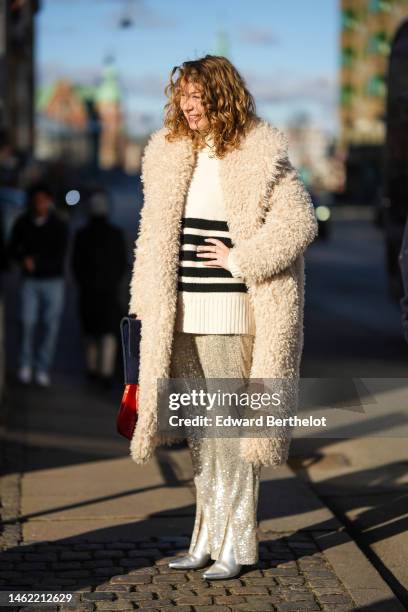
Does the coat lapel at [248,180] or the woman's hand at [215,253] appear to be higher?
the coat lapel at [248,180]

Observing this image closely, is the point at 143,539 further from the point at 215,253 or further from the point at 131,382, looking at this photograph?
the point at 215,253

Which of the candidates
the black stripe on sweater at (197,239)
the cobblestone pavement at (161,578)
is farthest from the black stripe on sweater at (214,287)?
the cobblestone pavement at (161,578)

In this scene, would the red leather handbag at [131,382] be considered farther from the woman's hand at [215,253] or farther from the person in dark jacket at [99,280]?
the person in dark jacket at [99,280]

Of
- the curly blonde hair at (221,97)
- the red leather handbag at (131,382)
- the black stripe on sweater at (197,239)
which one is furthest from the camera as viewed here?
the red leather handbag at (131,382)

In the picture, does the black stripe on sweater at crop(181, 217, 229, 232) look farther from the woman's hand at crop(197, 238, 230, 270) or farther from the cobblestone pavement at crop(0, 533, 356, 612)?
the cobblestone pavement at crop(0, 533, 356, 612)

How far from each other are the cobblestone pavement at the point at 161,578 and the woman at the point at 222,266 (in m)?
0.15

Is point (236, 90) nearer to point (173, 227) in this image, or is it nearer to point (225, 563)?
point (173, 227)

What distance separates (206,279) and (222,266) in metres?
0.09

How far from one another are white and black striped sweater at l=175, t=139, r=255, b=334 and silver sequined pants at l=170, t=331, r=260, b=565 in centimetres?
7

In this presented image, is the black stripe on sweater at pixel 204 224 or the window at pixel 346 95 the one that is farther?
the window at pixel 346 95

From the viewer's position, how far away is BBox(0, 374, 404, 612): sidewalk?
4375 millimetres

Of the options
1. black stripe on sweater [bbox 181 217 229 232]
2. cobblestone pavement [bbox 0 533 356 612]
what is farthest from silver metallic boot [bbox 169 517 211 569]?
black stripe on sweater [bbox 181 217 229 232]

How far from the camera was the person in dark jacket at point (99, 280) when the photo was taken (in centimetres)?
1043

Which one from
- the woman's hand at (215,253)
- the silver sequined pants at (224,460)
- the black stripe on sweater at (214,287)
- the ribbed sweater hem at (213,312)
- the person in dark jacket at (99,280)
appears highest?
the woman's hand at (215,253)
